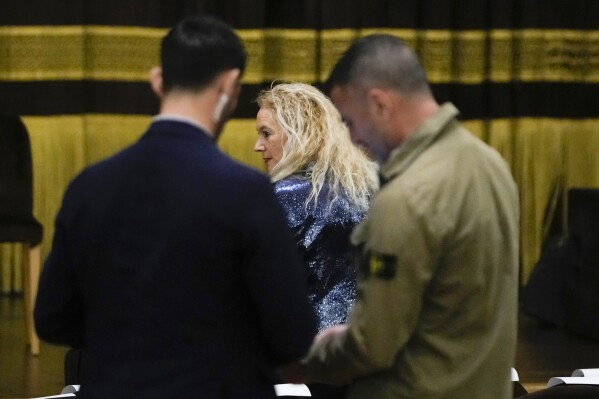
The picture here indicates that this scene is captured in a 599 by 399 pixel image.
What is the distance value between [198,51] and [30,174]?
10.6 ft

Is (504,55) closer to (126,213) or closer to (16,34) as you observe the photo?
(16,34)

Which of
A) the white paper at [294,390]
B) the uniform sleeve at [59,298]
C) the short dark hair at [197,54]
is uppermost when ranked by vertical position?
the short dark hair at [197,54]

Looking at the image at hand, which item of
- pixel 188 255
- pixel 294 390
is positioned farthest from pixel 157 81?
pixel 294 390

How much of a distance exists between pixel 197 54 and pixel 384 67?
30 cm

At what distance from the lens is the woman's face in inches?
125

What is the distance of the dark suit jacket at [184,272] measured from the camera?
69.7 inches

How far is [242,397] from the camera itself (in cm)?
182

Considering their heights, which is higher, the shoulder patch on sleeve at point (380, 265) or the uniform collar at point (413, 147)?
the uniform collar at point (413, 147)

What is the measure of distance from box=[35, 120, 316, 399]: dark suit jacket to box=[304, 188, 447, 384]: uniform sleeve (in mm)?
88

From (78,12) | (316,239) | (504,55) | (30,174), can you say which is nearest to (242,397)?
(316,239)

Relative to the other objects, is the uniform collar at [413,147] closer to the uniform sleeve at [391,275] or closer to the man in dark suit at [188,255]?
the uniform sleeve at [391,275]

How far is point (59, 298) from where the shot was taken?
6.31 feet

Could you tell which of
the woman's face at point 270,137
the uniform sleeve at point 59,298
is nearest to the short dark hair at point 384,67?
the uniform sleeve at point 59,298

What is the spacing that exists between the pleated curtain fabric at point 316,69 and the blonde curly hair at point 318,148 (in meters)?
2.93
